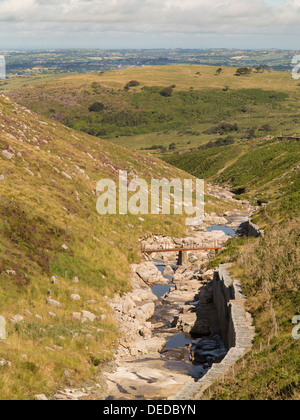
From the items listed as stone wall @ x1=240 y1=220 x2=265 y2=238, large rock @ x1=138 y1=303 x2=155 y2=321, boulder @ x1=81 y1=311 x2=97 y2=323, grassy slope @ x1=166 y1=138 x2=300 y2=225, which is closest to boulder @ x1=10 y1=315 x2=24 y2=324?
boulder @ x1=81 y1=311 x2=97 y2=323

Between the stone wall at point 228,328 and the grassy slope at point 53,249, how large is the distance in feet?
24.0

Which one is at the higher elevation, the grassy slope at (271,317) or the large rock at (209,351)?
the grassy slope at (271,317)

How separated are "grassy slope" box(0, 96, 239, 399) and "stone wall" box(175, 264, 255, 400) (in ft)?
24.0

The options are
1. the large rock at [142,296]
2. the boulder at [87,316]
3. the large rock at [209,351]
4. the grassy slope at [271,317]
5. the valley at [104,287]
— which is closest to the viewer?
the grassy slope at [271,317]

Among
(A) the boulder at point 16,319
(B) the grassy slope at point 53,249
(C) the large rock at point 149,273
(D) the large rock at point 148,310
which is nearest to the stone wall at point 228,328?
(D) the large rock at point 148,310

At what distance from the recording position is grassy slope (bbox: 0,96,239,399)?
89.2ft

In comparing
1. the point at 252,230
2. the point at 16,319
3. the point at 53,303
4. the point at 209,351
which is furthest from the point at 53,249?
the point at 252,230

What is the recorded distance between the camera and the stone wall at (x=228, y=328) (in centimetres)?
2293

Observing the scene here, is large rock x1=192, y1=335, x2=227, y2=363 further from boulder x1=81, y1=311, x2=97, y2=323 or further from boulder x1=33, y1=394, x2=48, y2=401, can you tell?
boulder x1=33, y1=394, x2=48, y2=401

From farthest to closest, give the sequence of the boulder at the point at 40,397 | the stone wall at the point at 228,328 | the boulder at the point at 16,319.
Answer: the boulder at the point at 16,319
the stone wall at the point at 228,328
the boulder at the point at 40,397

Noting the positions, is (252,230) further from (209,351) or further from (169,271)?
(209,351)

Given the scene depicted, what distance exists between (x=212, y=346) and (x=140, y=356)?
5.37m

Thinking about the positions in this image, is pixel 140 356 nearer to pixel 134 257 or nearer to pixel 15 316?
pixel 15 316

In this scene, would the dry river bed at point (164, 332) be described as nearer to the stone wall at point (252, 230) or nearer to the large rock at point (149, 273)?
the large rock at point (149, 273)
